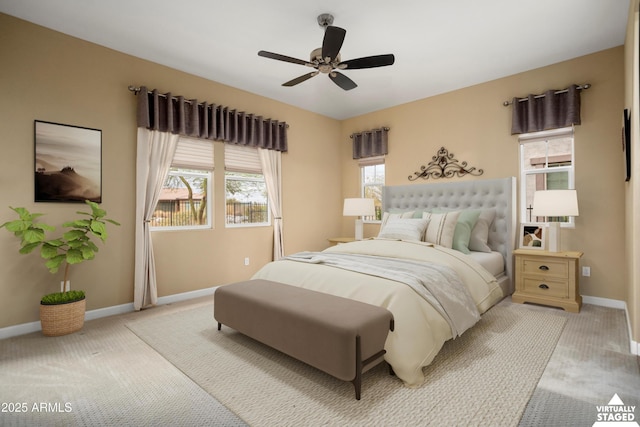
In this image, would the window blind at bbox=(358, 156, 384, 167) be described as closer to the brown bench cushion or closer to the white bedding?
the white bedding

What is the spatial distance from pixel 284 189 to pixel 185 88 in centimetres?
199

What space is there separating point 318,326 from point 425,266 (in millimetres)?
1279

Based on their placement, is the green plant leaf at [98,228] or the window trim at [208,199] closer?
the green plant leaf at [98,228]

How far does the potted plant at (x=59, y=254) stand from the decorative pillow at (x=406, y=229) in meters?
3.06

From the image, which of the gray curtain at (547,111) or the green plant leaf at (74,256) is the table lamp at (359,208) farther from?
the green plant leaf at (74,256)

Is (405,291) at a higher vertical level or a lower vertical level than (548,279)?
higher

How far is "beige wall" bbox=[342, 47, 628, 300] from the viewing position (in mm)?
3441

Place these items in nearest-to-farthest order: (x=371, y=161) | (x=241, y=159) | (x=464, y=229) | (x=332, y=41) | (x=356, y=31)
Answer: (x=332, y=41) → (x=356, y=31) → (x=464, y=229) → (x=241, y=159) → (x=371, y=161)

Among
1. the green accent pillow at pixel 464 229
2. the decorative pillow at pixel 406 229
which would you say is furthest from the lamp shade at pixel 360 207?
the green accent pillow at pixel 464 229

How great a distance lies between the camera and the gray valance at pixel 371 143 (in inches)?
211

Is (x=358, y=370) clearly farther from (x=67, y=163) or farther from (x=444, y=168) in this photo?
(x=444, y=168)

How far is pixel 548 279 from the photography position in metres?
3.49

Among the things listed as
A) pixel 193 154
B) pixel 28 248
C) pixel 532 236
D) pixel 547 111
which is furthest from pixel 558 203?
pixel 28 248

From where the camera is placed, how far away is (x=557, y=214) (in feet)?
11.0
